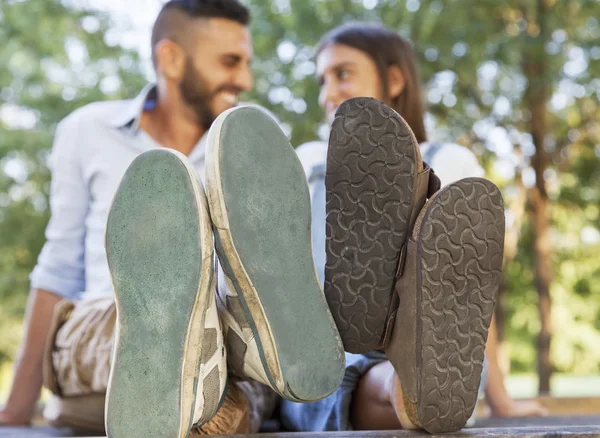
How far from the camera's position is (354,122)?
1576 mm

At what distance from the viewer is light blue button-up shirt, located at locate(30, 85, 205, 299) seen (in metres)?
2.59

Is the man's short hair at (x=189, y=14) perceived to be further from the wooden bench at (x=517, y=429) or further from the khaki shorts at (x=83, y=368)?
the wooden bench at (x=517, y=429)

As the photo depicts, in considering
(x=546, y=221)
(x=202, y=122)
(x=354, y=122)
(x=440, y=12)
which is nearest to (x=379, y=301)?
(x=354, y=122)

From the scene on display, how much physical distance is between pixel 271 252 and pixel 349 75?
1.24m

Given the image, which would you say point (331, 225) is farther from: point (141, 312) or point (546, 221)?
point (546, 221)

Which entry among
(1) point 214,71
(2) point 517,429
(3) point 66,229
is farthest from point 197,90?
(2) point 517,429

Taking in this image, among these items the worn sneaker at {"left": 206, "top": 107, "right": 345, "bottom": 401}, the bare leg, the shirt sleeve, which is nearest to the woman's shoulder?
the bare leg

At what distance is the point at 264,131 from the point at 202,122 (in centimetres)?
152

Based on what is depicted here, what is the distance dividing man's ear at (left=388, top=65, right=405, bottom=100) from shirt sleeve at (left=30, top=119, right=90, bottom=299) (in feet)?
3.57

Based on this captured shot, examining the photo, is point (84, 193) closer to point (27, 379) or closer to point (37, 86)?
point (27, 379)

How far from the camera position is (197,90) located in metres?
2.94

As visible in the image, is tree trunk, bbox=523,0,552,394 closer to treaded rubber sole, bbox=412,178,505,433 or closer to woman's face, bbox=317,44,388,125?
woman's face, bbox=317,44,388,125

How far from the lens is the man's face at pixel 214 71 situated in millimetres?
2938

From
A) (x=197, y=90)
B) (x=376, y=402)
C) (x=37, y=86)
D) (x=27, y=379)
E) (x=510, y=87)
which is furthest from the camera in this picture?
(x=37, y=86)
